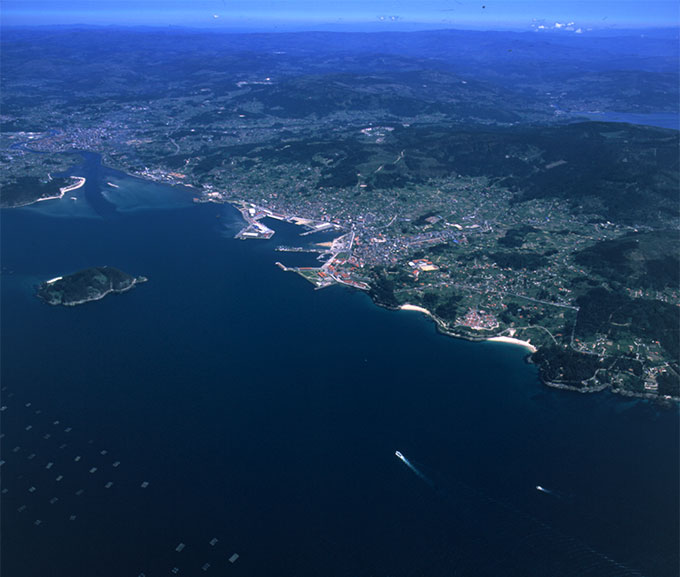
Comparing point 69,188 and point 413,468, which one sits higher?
point 69,188

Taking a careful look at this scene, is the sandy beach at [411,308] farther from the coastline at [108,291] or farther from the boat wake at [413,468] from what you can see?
the coastline at [108,291]

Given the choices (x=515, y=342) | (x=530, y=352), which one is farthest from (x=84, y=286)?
(x=530, y=352)

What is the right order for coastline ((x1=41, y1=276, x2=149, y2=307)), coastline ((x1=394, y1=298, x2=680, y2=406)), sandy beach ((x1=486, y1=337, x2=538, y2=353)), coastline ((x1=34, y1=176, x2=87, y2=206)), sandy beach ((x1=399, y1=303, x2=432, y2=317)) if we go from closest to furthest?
coastline ((x1=394, y1=298, x2=680, y2=406)) < sandy beach ((x1=486, y1=337, x2=538, y2=353)) < sandy beach ((x1=399, y1=303, x2=432, y2=317)) < coastline ((x1=41, y1=276, x2=149, y2=307)) < coastline ((x1=34, y1=176, x2=87, y2=206))

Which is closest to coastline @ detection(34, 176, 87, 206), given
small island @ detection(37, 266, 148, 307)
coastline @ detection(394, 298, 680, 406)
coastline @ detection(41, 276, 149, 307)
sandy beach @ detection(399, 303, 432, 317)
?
coastline @ detection(41, 276, 149, 307)

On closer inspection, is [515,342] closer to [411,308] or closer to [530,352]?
[530,352]

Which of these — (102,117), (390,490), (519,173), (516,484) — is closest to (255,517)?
(390,490)

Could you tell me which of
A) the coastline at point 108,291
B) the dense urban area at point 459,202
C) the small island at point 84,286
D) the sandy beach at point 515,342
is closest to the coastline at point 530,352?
the sandy beach at point 515,342

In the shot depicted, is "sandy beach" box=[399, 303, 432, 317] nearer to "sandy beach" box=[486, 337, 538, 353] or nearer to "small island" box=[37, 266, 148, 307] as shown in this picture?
"sandy beach" box=[486, 337, 538, 353]

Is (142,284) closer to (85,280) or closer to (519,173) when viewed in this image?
(85,280)
